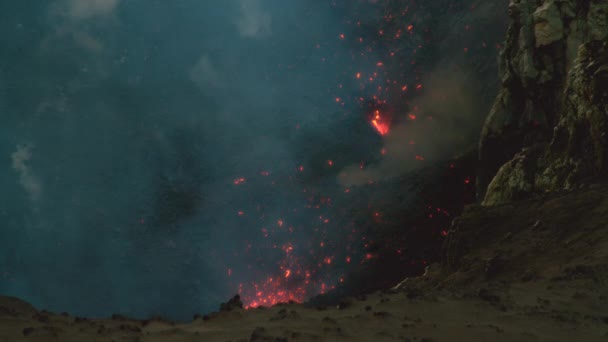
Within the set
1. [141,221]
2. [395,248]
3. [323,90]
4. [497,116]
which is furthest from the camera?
[141,221]

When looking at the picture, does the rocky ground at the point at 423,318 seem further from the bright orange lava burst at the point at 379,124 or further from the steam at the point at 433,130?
the bright orange lava burst at the point at 379,124

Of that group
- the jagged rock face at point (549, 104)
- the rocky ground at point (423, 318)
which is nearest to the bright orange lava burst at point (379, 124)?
the jagged rock face at point (549, 104)

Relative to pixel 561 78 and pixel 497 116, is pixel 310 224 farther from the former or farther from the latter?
pixel 561 78

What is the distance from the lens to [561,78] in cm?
2027

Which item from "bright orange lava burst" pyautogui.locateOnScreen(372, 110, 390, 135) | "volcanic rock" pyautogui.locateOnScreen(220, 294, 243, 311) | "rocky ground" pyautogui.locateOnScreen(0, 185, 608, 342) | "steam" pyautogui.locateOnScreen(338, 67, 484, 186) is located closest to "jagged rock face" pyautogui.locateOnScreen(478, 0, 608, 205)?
"rocky ground" pyautogui.locateOnScreen(0, 185, 608, 342)

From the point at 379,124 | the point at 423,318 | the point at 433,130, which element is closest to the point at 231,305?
the point at 423,318

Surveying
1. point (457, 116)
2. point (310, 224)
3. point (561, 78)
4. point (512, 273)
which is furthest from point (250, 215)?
point (512, 273)

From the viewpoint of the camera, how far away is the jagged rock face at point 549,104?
11.7 metres

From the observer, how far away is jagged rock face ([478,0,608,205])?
1174 cm

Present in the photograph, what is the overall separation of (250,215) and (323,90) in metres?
26.1

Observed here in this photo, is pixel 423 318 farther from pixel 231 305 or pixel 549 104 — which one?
A: pixel 549 104

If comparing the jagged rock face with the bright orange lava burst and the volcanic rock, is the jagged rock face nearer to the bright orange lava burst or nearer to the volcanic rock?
the volcanic rock

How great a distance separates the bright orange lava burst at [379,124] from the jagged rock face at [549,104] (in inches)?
1291

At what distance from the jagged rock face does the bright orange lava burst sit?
1291 inches
